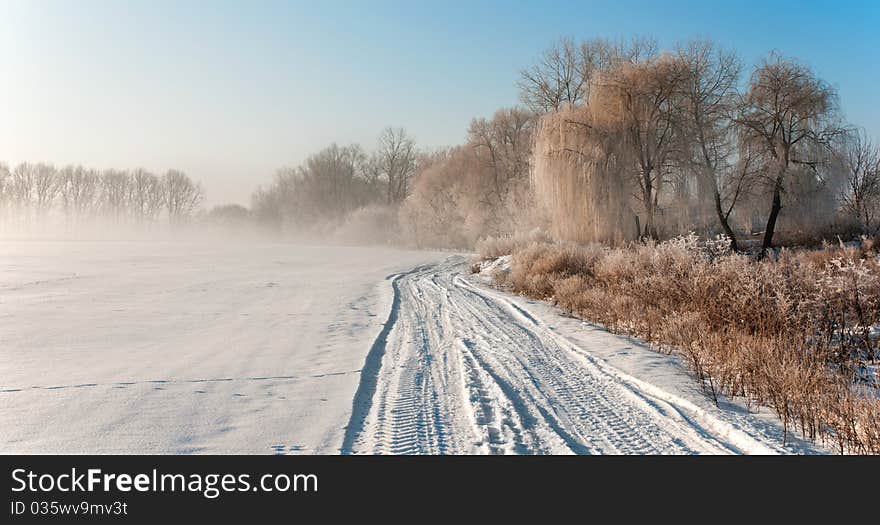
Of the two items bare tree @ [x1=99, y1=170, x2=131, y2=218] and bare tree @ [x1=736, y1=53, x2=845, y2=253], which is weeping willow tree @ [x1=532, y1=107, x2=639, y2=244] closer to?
bare tree @ [x1=736, y1=53, x2=845, y2=253]

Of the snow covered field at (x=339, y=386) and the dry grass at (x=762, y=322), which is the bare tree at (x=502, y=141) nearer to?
the dry grass at (x=762, y=322)

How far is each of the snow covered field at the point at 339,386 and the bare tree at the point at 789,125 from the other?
18.6 metres

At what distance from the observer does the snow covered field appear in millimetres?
3623

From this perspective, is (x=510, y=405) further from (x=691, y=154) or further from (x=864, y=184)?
(x=864, y=184)

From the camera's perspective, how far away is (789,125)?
904 inches

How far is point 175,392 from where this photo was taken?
468 cm

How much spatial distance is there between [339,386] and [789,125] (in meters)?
25.4

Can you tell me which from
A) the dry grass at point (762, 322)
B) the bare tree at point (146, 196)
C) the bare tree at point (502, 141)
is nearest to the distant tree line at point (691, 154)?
the dry grass at point (762, 322)

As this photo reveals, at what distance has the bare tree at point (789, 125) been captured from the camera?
74.1 feet

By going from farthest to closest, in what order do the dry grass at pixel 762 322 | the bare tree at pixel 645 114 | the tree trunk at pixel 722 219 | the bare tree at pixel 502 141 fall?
the bare tree at pixel 502 141 → the tree trunk at pixel 722 219 → the bare tree at pixel 645 114 → the dry grass at pixel 762 322

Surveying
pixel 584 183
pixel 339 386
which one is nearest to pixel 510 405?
pixel 339 386

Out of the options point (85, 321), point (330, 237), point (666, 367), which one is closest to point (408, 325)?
point (666, 367)
